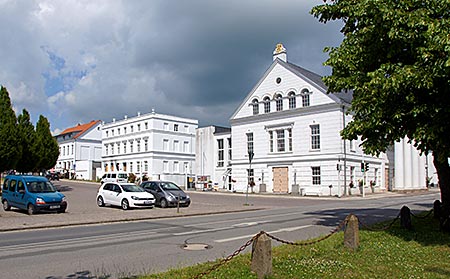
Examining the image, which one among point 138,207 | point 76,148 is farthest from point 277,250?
point 76,148

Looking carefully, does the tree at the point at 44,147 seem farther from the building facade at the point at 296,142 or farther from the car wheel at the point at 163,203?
the car wheel at the point at 163,203

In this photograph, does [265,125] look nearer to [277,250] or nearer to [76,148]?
[277,250]

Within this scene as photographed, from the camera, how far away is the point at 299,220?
18016 mm

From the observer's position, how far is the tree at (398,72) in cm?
964

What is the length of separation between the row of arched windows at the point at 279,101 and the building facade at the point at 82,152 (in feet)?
152

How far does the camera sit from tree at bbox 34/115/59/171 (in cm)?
4175

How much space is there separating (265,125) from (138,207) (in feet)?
87.3

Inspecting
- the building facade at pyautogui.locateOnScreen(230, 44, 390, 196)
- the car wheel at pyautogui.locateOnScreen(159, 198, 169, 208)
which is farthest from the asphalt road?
the building facade at pyautogui.locateOnScreen(230, 44, 390, 196)

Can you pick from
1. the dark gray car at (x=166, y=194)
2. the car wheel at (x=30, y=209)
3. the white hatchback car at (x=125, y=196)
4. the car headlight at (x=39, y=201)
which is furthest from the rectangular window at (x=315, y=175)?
the car wheel at (x=30, y=209)

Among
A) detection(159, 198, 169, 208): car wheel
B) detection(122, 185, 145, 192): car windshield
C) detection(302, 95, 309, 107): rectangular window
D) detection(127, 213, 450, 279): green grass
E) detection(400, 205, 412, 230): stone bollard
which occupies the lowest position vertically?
detection(159, 198, 169, 208): car wheel

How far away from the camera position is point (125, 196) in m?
24.1

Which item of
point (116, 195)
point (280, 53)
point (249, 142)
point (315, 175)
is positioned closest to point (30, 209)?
point (116, 195)

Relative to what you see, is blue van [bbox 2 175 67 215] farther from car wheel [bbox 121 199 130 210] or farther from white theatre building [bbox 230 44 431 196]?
white theatre building [bbox 230 44 431 196]

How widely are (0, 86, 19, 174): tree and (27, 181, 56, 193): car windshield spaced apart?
1196cm
